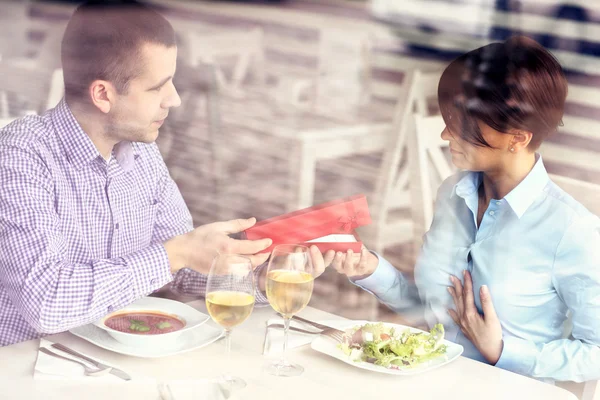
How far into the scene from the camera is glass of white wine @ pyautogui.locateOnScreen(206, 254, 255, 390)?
0.62 metres

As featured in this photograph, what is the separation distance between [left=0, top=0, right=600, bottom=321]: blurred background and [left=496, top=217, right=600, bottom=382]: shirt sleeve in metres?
0.21

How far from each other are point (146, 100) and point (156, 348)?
0.22 metres

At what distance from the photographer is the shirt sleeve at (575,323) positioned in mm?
709

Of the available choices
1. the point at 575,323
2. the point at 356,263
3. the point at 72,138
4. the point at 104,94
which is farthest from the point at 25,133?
the point at 575,323

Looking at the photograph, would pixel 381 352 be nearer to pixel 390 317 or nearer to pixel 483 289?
pixel 483 289

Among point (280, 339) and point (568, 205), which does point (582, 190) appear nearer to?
point (568, 205)

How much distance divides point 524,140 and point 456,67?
6.8 inches

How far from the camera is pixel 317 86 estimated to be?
0.44 m

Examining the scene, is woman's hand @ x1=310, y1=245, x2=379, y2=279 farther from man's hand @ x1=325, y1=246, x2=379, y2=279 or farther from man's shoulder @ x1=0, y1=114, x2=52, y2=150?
man's shoulder @ x1=0, y1=114, x2=52, y2=150

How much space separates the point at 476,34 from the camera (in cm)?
41

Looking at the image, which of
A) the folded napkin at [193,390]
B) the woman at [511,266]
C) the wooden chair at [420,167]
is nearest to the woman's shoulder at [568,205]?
the woman at [511,266]

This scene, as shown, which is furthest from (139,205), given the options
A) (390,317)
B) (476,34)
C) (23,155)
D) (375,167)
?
(476,34)

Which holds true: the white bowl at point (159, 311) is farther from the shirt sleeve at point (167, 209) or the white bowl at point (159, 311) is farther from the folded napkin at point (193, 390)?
the shirt sleeve at point (167, 209)

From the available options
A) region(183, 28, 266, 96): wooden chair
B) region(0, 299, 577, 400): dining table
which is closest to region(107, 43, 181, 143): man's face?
region(183, 28, 266, 96): wooden chair
